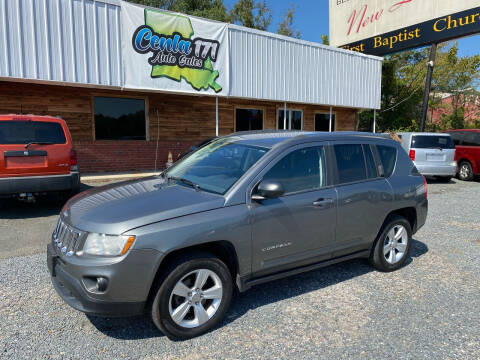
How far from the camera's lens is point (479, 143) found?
12367 millimetres

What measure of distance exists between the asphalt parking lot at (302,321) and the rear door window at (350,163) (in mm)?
1201

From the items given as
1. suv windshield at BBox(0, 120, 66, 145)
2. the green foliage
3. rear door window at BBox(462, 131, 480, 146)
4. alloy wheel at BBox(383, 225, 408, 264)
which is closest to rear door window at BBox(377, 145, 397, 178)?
alloy wheel at BBox(383, 225, 408, 264)

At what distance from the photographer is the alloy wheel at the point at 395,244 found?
14.2ft

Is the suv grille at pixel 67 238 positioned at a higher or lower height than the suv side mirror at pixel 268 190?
lower

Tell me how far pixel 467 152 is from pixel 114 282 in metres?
13.7

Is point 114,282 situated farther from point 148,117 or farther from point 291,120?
point 291,120

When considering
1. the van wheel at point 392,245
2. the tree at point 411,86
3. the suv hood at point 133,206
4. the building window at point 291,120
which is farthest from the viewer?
the tree at point 411,86

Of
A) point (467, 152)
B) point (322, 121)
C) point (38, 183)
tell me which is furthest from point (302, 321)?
point (322, 121)

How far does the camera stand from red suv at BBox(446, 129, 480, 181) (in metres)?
12.4

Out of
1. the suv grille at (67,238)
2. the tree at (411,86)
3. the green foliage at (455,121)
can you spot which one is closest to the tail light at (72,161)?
the suv grille at (67,238)

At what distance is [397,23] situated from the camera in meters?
18.1

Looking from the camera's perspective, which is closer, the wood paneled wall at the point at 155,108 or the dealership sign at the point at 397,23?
the wood paneled wall at the point at 155,108

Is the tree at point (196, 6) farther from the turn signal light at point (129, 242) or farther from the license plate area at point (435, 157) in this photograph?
the turn signal light at point (129, 242)

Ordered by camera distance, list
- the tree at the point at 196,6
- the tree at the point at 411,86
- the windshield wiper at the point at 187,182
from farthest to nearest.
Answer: the tree at the point at 196,6 < the tree at the point at 411,86 < the windshield wiper at the point at 187,182
